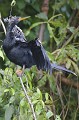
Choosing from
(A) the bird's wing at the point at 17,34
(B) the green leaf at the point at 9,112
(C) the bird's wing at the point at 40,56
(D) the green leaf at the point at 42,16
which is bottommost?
(B) the green leaf at the point at 9,112

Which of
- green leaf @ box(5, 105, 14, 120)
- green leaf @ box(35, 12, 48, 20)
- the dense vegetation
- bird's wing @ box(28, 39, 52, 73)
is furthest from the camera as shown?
green leaf @ box(35, 12, 48, 20)

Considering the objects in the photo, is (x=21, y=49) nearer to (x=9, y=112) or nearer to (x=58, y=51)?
(x=9, y=112)

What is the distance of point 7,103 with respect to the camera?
6.25ft

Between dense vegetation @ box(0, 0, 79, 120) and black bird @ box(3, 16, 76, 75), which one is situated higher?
dense vegetation @ box(0, 0, 79, 120)

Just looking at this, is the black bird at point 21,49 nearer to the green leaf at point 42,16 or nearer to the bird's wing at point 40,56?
the bird's wing at point 40,56

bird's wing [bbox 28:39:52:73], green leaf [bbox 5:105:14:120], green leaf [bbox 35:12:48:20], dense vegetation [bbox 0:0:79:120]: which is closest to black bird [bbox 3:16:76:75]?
bird's wing [bbox 28:39:52:73]

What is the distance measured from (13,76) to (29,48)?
29 centimetres

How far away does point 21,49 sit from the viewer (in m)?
1.61

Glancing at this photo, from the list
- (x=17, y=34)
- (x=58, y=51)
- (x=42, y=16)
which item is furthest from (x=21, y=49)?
(x=42, y=16)

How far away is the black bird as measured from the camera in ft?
5.08

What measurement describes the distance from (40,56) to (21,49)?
9 centimetres

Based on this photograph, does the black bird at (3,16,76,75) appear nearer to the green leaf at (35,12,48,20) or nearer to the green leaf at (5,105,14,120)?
the green leaf at (5,105,14,120)

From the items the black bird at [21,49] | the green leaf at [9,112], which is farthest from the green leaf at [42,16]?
the black bird at [21,49]

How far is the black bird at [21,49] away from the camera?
5.08ft
